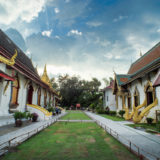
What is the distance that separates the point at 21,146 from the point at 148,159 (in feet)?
14.1

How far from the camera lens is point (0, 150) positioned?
3.87 metres

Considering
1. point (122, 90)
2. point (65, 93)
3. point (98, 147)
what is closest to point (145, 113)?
point (122, 90)

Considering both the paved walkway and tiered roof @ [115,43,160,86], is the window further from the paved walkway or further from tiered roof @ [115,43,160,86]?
tiered roof @ [115,43,160,86]

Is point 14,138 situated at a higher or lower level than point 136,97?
lower

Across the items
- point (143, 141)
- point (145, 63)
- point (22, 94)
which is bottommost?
point (143, 141)

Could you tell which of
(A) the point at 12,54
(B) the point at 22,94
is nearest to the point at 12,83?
(B) the point at 22,94

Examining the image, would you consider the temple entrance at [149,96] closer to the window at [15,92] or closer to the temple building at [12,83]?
the temple building at [12,83]

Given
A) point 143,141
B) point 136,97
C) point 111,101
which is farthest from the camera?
point 111,101

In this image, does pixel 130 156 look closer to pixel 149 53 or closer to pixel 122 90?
pixel 122 90

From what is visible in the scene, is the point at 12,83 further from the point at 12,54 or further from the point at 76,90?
the point at 76,90

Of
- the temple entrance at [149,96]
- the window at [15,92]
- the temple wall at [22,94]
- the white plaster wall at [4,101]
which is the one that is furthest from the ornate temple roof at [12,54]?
the temple entrance at [149,96]

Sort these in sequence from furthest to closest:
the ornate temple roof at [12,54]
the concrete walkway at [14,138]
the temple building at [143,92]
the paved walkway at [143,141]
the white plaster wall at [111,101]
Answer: the white plaster wall at [111,101]
the temple building at [143,92]
the ornate temple roof at [12,54]
the concrete walkway at [14,138]
the paved walkway at [143,141]

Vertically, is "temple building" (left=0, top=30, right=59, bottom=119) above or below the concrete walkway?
above

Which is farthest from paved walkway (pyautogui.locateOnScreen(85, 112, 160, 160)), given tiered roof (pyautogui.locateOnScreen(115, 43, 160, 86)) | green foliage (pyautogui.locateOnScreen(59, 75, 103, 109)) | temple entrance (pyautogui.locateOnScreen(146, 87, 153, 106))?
green foliage (pyautogui.locateOnScreen(59, 75, 103, 109))
